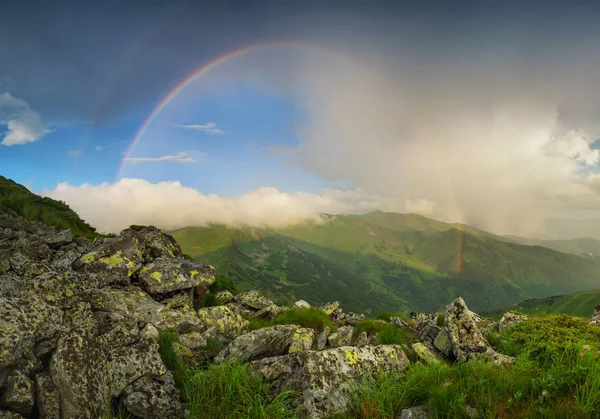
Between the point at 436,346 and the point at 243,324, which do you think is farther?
the point at 243,324

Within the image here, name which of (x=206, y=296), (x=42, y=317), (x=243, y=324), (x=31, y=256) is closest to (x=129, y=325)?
(x=42, y=317)

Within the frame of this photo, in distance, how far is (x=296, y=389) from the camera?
8500 millimetres

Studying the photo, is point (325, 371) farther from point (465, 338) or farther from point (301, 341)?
point (465, 338)

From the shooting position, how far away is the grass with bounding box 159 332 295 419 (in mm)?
7574

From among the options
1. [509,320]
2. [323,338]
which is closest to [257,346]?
[323,338]

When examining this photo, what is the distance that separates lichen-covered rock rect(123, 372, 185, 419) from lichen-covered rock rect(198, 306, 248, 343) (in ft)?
21.9

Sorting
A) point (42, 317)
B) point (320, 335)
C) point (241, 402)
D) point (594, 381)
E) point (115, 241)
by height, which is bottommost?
point (320, 335)

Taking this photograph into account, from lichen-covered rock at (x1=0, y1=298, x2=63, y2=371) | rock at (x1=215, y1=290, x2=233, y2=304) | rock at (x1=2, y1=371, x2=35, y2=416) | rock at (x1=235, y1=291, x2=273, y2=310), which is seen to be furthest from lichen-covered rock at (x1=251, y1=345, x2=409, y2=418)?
rock at (x1=235, y1=291, x2=273, y2=310)

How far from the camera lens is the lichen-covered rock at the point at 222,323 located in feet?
51.3

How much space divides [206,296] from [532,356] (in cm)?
1917

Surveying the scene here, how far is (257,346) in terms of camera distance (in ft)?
37.3

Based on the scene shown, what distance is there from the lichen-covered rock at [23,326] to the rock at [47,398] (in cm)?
67

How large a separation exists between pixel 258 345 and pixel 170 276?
11.1m

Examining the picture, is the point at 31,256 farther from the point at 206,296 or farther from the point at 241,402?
the point at 241,402
